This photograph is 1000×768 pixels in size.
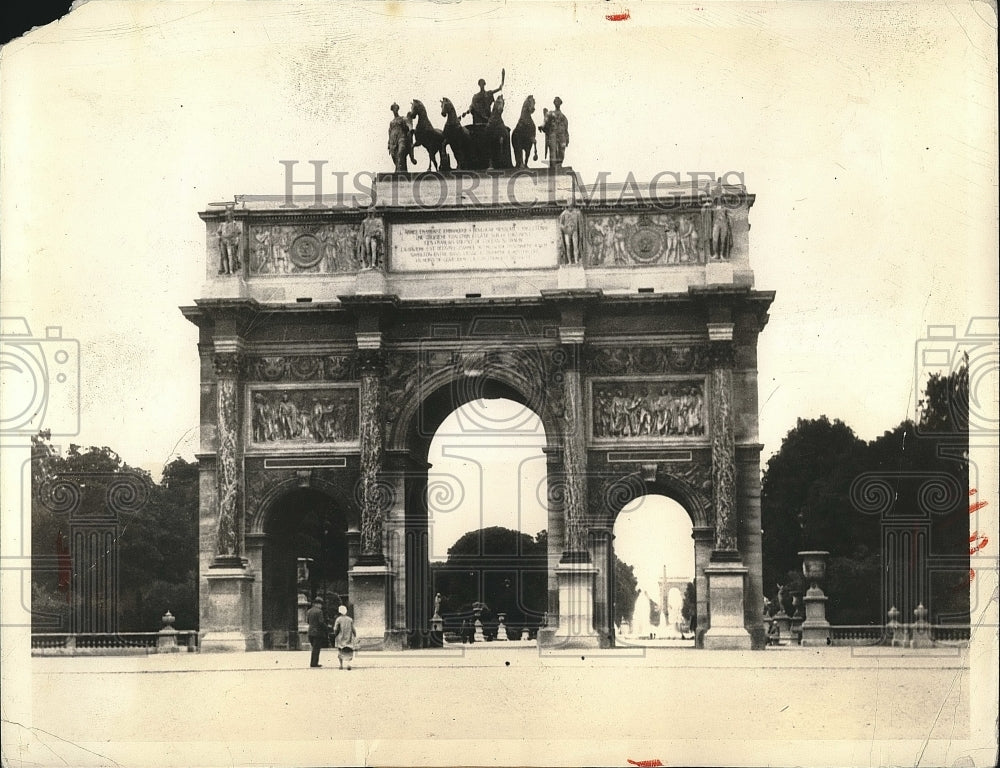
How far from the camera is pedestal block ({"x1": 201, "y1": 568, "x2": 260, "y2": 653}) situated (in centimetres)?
2914

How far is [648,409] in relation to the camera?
99.0ft

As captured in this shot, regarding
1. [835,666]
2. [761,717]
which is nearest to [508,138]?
[835,666]

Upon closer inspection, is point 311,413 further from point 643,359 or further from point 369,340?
point 643,359

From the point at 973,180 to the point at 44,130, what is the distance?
899cm

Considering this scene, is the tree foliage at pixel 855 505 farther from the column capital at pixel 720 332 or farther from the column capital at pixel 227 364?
the column capital at pixel 227 364

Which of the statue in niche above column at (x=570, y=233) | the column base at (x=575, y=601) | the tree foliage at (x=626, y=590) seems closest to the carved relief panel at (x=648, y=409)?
the statue in niche above column at (x=570, y=233)

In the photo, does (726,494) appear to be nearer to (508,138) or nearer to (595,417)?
(595,417)

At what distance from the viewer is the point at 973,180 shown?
14805mm

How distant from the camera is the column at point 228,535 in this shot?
2933 cm

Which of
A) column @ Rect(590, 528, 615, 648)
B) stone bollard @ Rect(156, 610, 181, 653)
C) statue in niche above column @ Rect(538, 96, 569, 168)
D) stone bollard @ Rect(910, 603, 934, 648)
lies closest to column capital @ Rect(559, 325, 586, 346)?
statue in niche above column @ Rect(538, 96, 569, 168)

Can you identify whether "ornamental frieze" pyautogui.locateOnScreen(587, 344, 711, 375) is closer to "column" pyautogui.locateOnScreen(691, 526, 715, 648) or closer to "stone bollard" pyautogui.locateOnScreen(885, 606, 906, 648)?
"column" pyautogui.locateOnScreen(691, 526, 715, 648)

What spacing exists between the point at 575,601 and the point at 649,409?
396 cm

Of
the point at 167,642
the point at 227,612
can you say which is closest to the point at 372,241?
the point at 227,612

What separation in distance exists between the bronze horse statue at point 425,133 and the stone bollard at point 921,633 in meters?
12.2
